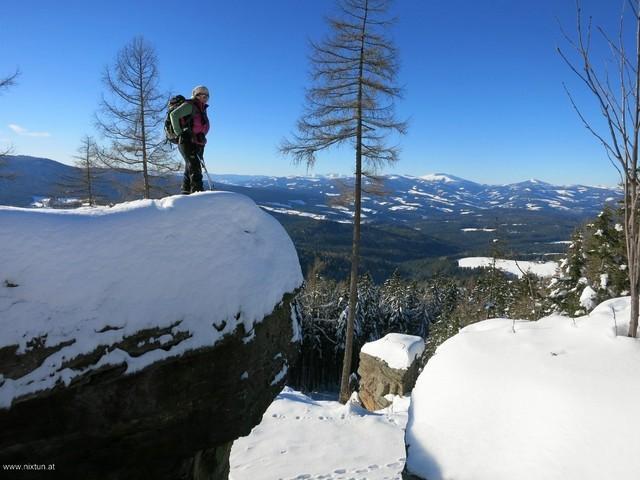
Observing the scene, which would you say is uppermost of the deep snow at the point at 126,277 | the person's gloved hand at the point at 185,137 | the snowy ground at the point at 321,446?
the person's gloved hand at the point at 185,137

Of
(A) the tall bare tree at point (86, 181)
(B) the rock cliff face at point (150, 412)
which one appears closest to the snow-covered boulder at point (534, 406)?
(B) the rock cliff face at point (150, 412)

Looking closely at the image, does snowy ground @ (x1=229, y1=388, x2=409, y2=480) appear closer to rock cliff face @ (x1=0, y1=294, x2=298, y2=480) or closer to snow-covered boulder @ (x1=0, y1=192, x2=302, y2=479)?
rock cliff face @ (x1=0, y1=294, x2=298, y2=480)

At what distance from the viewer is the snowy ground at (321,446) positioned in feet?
22.9

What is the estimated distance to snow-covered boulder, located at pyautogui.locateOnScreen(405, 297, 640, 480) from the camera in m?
2.11

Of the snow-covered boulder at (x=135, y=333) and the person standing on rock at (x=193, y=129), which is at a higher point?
the person standing on rock at (x=193, y=129)

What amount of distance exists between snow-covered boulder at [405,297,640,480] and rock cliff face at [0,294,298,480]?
1860mm

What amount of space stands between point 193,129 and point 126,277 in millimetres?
3166

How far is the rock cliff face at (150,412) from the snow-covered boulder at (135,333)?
0.04ft

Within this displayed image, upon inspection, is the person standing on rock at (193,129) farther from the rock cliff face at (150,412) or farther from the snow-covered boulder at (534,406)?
the snow-covered boulder at (534,406)

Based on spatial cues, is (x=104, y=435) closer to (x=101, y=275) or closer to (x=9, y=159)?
(x=101, y=275)

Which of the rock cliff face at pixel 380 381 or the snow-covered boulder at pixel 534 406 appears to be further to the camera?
the rock cliff face at pixel 380 381

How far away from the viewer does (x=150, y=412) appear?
3.31 metres

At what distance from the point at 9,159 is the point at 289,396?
9072 mm

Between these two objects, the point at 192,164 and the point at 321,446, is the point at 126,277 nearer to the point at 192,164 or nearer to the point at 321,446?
the point at 192,164
